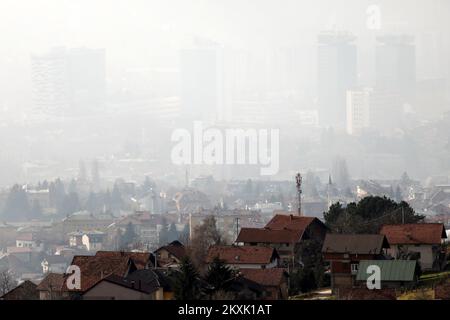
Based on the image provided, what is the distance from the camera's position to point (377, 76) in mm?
84562

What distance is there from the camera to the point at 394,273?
49.0 feet

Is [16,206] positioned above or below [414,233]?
below

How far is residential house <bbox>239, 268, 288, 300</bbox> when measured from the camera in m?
14.8

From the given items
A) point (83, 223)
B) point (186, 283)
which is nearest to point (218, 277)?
point (186, 283)

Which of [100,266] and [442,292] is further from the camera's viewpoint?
[100,266]

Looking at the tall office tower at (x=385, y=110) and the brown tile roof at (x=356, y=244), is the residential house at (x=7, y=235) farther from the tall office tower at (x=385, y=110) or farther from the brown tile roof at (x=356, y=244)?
the brown tile roof at (x=356, y=244)

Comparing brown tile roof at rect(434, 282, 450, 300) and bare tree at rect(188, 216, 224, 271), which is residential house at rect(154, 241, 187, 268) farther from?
brown tile roof at rect(434, 282, 450, 300)

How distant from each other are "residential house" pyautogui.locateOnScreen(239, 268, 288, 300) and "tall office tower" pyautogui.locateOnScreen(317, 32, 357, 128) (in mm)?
65867

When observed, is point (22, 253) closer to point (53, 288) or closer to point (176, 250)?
point (176, 250)

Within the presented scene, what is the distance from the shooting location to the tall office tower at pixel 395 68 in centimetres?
8075

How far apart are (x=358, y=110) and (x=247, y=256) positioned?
7174 cm

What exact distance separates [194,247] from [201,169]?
216ft
